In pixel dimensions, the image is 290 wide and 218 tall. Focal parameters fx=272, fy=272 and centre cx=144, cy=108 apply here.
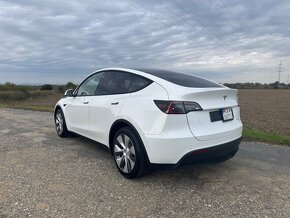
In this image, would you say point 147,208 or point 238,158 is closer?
point 147,208

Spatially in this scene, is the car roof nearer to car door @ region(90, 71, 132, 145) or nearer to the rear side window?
the rear side window

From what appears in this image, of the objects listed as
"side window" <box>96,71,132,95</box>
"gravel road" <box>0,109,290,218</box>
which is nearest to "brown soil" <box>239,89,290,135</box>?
"gravel road" <box>0,109,290,218</box>

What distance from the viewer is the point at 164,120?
3.40 metres

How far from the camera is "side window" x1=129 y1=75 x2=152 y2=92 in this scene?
12.9 feet

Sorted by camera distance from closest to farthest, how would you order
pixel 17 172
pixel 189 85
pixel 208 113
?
pixel 208 113 < pixel 189 85 < pixel 17 172

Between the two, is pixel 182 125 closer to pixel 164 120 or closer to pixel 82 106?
pixel 164 120

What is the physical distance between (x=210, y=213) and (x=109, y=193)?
4.21ft

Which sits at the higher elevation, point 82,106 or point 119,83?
point 119,83

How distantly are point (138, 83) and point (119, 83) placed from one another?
0.52 meters

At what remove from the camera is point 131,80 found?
422cm

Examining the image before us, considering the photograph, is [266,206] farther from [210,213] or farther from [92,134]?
[92,134]

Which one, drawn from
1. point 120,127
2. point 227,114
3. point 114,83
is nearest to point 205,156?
point 227,114

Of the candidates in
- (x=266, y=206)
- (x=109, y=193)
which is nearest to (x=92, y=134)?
(x=109, y=193)

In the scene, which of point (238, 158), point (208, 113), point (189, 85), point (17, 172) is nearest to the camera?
point (208, 113)
